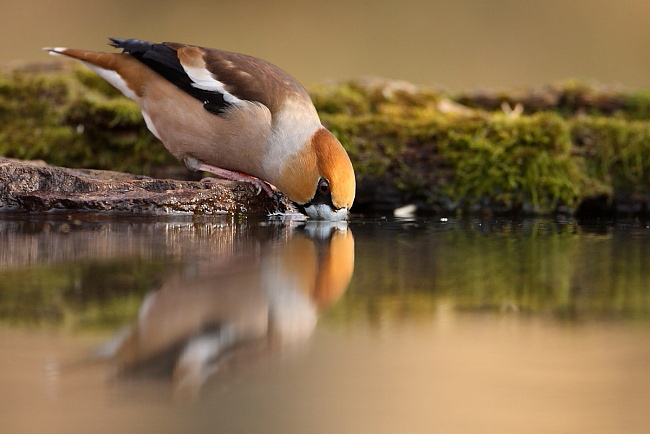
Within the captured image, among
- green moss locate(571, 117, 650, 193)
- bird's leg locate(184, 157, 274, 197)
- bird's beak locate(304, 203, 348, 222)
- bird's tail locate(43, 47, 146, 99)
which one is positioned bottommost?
bird's beak locate(304, 203, 348, 222)

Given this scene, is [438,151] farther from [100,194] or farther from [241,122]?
[100,194]

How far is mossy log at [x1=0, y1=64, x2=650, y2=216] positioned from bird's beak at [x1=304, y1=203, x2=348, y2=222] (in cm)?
112

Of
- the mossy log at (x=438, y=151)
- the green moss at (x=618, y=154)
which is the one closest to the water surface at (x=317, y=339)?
the mossy log at (x=438, y=151)

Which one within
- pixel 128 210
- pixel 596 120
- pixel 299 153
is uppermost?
pixel 596 120

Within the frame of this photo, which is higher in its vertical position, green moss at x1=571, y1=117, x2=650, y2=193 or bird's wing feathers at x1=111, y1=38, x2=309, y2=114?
bird's wing feathers at x1=111, y1=38, x2=309, y2=114

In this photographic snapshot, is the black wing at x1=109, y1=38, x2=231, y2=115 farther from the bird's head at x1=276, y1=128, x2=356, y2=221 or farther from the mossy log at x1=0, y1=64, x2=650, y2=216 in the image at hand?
the mossy log at x1=0, y1=64, x2=650, y2=216

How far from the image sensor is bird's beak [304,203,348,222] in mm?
4359

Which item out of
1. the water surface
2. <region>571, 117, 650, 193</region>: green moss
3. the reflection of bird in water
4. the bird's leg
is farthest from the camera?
<region>571, 117, 650, 193</region>: green moss

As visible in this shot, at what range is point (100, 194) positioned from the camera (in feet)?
14.5

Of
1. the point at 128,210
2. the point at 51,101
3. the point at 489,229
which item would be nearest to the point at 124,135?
the point at 51,101

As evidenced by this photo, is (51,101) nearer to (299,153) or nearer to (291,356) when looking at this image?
(299,153)

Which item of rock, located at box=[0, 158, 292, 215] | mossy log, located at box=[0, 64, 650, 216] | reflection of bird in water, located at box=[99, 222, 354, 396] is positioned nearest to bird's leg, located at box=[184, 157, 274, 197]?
rock, located at box=[0, 158, 292, 215]

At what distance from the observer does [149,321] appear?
5.95 feet

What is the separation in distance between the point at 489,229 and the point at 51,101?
4439 mm
